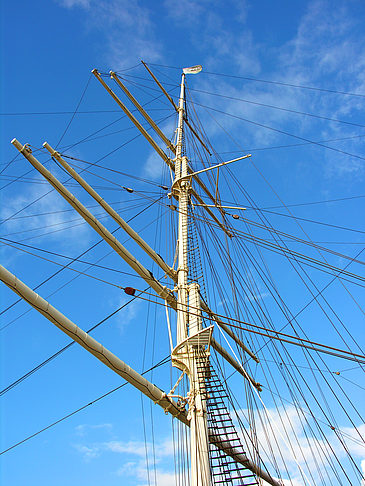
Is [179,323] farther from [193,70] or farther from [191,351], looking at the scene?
[193,70]

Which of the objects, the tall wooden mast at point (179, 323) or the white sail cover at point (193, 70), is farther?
the white sail cover at point (193, 70)

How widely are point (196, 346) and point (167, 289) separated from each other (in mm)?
2460

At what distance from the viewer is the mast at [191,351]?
8.01 m

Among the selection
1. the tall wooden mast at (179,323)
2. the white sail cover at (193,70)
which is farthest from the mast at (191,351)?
the white sail cover at (193,70)

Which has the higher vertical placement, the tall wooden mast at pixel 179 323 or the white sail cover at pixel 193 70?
the white sail cover at pixel 193 70

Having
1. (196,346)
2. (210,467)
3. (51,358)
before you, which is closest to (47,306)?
(51,358)

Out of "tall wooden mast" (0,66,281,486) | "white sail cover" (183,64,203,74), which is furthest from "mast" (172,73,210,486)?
"white sail cover" (183,64,203,74)

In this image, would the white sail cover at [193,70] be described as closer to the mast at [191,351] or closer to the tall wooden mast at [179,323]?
the tall wooden mast at [179,323]

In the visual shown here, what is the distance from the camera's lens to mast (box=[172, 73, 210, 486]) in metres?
8.01

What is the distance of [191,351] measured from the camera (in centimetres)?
984

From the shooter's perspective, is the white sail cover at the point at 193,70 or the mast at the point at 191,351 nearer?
the mast at the point at 191,351

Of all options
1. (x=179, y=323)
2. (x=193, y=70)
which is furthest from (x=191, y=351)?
(x=193, y=70)

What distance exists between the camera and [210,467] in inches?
321

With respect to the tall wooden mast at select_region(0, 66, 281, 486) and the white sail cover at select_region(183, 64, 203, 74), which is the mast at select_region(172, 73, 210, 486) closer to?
the tall wooden mast at select_region(0, 66, 281, 486)
